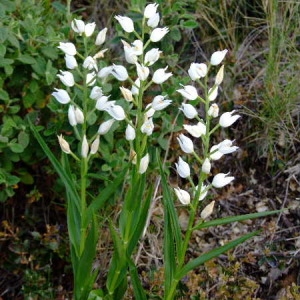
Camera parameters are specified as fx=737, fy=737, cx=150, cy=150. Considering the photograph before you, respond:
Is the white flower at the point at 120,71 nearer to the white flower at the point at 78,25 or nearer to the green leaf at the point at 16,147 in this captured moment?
the white flower at the point at 78,25

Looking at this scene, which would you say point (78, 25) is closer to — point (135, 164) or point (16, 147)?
point (135, 164)

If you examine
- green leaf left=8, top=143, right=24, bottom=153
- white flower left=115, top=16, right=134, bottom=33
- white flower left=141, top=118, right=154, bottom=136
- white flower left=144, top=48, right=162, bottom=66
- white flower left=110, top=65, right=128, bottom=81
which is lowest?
Result: green leaf left=8, top=143, right=24, bottom=153

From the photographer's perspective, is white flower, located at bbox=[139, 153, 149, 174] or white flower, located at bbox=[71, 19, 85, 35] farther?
white flower, located at bbox=[71, 19, 85, 35]

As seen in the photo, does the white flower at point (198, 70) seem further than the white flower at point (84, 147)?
No

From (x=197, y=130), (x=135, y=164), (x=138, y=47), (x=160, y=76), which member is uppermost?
(x=138, y=47)

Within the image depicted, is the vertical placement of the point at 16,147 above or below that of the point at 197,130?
below

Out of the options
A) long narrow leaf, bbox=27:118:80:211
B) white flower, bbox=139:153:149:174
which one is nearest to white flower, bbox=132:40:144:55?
white flower, bbox=139:153:149:174

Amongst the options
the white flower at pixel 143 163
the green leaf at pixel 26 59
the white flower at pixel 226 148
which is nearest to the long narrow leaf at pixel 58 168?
the white flower at pixel 143 163

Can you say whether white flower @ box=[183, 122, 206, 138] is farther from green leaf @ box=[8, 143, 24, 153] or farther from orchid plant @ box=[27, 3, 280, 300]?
green leaf @ box=[8, 143, 24, 153]

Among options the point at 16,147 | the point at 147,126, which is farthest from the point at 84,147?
the point at 16,147

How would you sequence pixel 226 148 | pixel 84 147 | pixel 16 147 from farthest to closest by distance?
1. pixel 16 147
2. pixel 84 147
3. pixel 226 148

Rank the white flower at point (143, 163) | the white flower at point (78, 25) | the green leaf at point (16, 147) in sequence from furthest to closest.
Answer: the green leaf at point (16, 147), the white flower at point (78, 25), the white flower at point (143, 163)

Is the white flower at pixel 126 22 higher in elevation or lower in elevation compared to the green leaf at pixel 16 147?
higher
